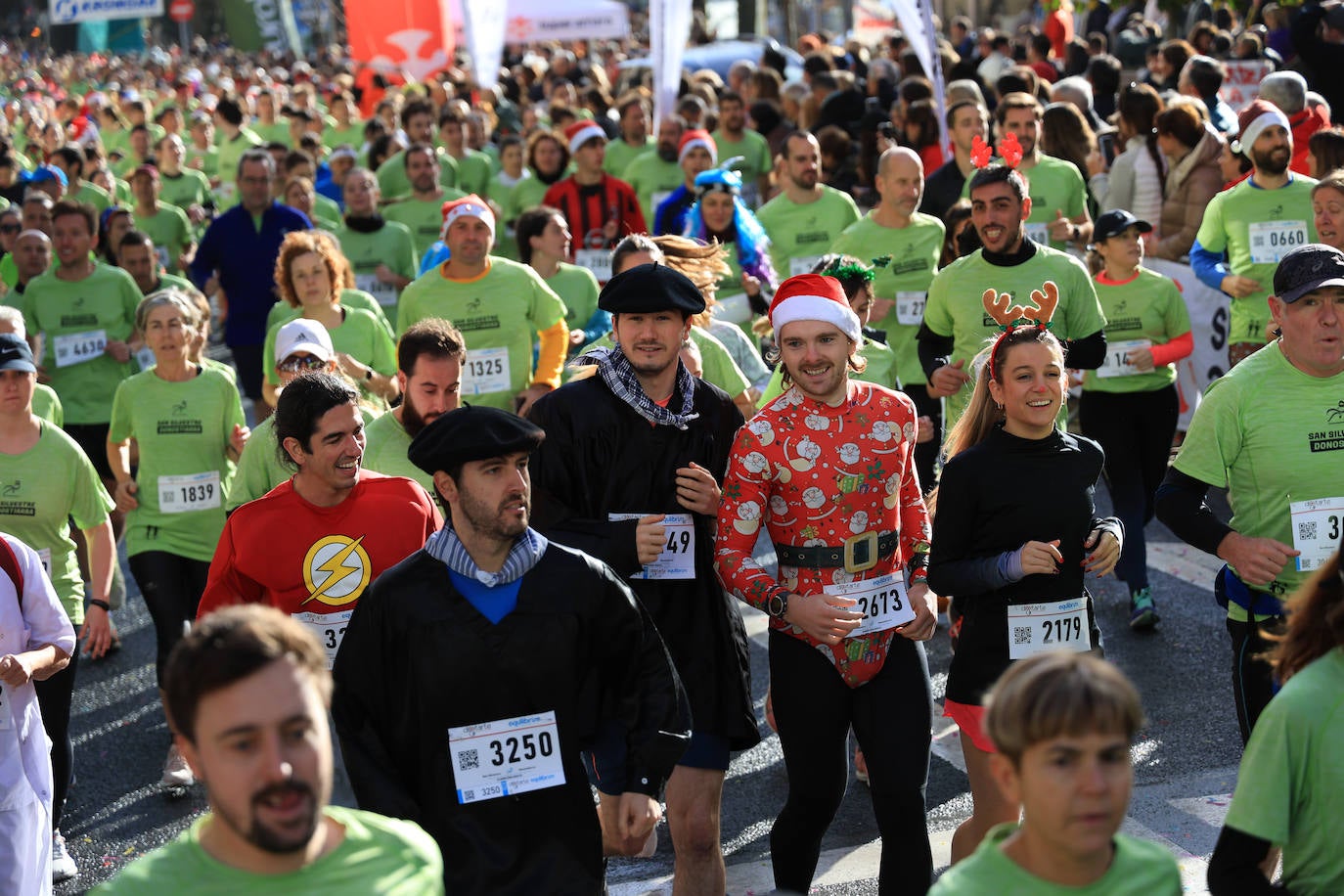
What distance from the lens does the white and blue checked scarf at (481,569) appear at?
398 centimetres

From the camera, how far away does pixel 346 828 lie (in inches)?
117

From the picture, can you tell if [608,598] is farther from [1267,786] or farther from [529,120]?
[529,120]

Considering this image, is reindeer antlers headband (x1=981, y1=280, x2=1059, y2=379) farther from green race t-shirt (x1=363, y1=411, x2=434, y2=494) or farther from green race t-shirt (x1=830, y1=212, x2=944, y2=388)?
green race t-shirt (x1=363, y1=411, x2=434, y2=494)

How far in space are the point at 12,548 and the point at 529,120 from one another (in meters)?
15.2

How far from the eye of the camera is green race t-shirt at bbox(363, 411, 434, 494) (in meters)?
5.97

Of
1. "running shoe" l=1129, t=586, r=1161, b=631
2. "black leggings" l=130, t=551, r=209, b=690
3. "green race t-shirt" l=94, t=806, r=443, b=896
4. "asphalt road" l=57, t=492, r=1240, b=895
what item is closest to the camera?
"green race t-shirt" l=94, t=806, r=443, b=896

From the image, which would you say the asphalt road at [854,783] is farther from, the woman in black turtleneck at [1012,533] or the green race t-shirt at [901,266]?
the green race t-shirt at [901,266]

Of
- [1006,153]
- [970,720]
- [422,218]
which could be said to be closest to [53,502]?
[970,720]

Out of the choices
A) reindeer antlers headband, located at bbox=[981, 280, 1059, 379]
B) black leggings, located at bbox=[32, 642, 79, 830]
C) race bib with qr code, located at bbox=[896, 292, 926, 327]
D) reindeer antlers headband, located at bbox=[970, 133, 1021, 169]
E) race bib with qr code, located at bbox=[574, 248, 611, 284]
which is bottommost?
black leggings, located at bbox=[32, 642, 79, 830]

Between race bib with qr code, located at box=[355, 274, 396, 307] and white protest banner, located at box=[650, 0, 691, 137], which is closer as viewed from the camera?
race bib with qr code, located at box=[355, 274, 396, 307]

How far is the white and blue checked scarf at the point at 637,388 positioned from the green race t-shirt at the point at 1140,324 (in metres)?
3.44

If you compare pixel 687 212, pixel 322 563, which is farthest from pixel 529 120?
pixel 322 563

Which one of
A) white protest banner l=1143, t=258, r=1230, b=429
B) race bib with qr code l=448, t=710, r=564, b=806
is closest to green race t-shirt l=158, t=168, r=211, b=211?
white protest banner l=1143, t=258, r=1230, b=429

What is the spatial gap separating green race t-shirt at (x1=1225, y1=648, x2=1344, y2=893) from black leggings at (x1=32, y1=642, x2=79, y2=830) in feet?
13.5
